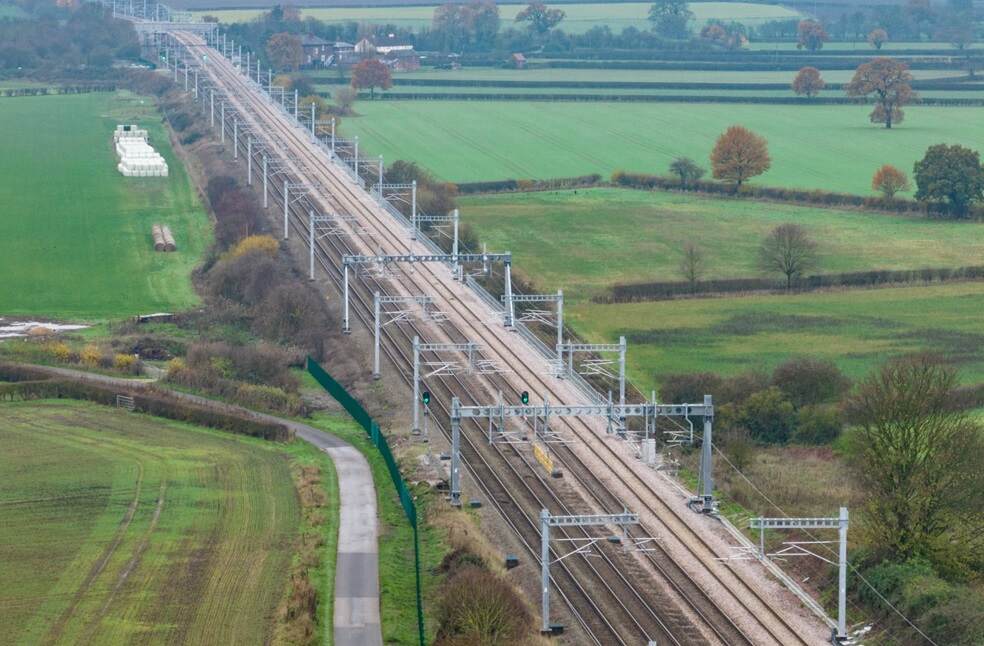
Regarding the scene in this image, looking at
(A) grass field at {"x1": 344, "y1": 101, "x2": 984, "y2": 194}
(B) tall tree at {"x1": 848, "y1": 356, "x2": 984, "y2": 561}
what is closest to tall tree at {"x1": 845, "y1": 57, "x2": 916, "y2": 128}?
(A) grass field at {"x1": 344, "y1": 101, "x2": 984, "y2": 194}

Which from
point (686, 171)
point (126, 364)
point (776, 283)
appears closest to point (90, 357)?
point (126, 364)

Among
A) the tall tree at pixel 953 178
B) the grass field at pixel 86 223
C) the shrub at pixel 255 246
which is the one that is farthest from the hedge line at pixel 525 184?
the shrub at pixel 255 246

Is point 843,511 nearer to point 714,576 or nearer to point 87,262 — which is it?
point 714,576

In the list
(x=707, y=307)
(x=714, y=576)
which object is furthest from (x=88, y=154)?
(x=714, y=576)

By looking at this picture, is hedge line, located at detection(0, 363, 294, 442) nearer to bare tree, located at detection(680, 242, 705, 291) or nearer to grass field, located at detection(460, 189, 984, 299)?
grass field, located at detection(460, 189, 984, 299)

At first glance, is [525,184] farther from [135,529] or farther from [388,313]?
[135,529]

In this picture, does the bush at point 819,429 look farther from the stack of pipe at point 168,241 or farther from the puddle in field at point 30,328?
the stack of pipe at point 168,241
